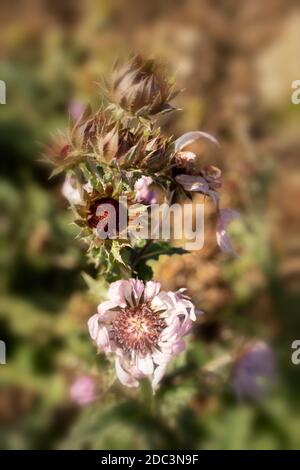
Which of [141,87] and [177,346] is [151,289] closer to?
[177,346]

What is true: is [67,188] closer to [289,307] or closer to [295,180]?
[289,307]

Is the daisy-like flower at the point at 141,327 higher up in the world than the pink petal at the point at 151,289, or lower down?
lower down

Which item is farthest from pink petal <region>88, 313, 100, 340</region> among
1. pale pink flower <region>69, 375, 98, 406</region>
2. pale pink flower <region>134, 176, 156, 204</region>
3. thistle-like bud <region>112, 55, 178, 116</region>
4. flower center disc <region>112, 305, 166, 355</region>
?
pale pink flower <region>69, 375, 98, 406</region>

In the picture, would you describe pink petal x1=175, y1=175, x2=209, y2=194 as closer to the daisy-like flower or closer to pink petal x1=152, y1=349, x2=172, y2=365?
the daisy-like flower

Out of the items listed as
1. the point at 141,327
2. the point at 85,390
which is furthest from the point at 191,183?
the point at 85,390

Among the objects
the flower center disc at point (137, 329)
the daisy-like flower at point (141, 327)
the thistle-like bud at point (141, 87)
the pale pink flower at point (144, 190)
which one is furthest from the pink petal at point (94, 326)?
the thistle-like bud at point (141, 87)

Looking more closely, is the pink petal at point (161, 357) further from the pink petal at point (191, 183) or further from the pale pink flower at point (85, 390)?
the pale pink flower at point (85, 390)
